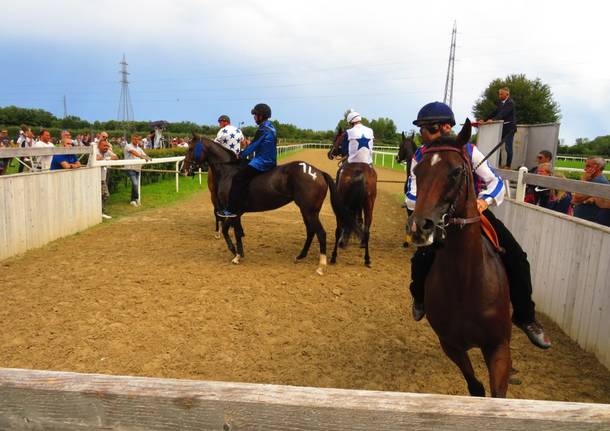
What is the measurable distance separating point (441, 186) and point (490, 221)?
3.79 feet

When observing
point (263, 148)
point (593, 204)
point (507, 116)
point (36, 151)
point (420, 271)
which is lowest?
point (420, 271)

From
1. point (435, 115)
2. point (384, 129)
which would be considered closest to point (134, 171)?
point (435, 115)

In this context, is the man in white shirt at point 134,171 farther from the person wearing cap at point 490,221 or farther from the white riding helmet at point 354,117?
the person wearing cap at point 490,221

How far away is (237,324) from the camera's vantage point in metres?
4.78

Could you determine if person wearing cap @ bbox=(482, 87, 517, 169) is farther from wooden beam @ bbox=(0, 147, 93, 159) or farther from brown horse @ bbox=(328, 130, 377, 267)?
wooden beam @ bbox=(0, 147, 93, 159)

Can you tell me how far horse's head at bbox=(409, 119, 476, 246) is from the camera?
7.14 feet

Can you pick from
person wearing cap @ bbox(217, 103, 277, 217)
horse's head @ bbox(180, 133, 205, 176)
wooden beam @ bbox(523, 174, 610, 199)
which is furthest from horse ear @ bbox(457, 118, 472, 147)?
horse's head @ bbox(180, 133, 205, 176)

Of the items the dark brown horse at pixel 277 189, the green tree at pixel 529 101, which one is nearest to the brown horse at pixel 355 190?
the dark brown horse at pixel 277 189

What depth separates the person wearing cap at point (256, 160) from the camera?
729cm

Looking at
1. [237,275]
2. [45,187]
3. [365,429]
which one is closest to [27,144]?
[45,187]

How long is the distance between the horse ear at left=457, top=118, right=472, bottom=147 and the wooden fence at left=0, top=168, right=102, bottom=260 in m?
6.91

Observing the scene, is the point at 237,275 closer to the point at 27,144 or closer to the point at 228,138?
the point at 228,138

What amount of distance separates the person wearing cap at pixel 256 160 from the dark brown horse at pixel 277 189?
0.34ft

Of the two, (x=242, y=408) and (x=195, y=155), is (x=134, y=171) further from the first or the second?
(x=242, y=408)
